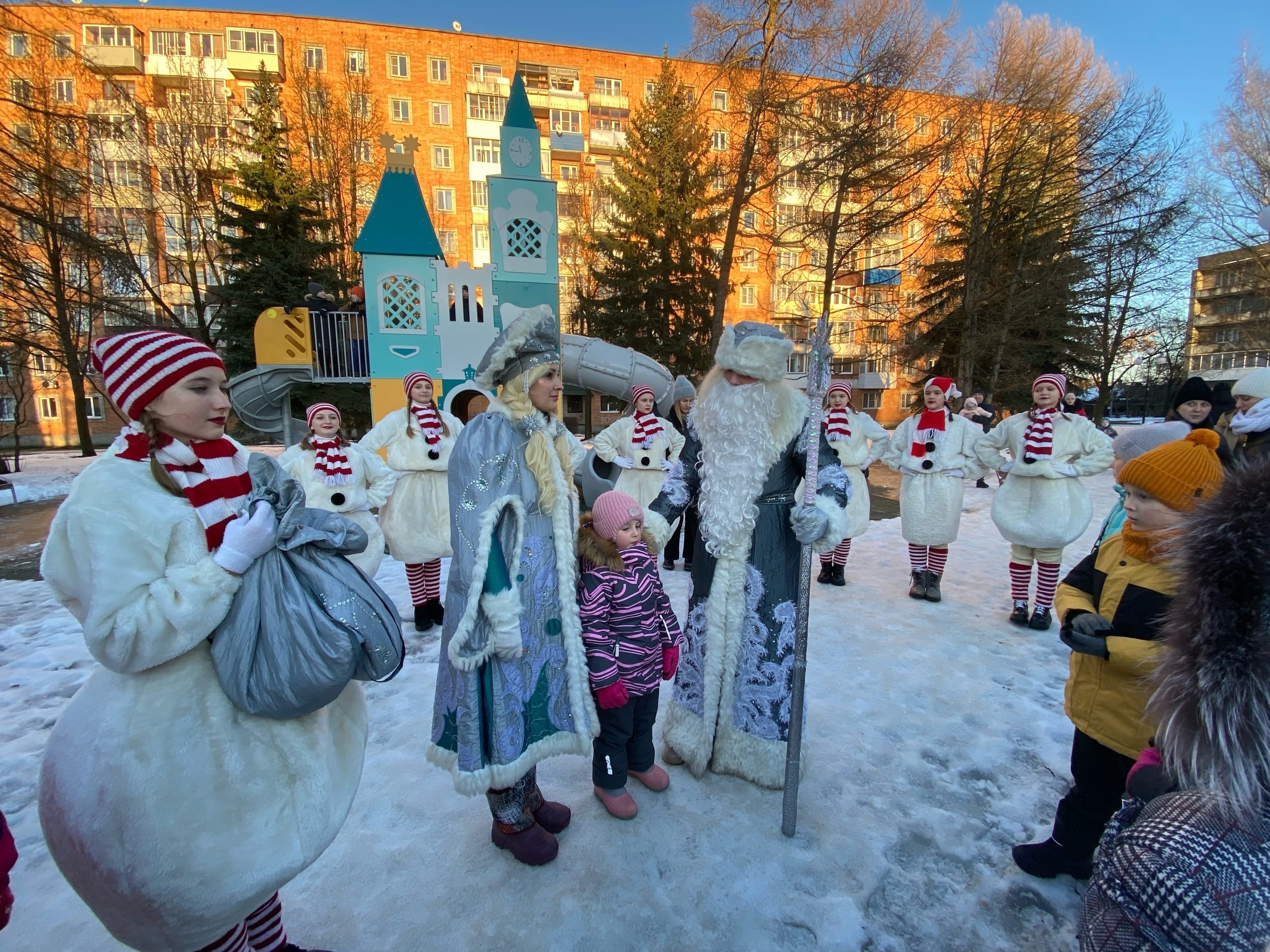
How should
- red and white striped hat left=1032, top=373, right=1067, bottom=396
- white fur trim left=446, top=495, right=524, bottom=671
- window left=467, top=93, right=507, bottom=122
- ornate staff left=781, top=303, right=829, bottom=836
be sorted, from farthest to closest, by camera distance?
A: window left=467, top=93, right=507, bottom=122, red and white striped hat left=1032, top=373, right=1067, bottom=396, ornate staff left=781, top=303, right=829, bottom=836, white fur trim left=446, top=495, right=524, bottom=671

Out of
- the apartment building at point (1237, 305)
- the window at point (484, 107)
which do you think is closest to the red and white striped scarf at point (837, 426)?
the apartment building at point (1237, 305)

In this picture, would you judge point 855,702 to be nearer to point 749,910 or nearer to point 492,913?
point 749,910

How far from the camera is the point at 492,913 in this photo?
208 centimetres

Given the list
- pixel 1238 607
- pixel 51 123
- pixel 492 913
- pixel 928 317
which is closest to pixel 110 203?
pixel 51 123

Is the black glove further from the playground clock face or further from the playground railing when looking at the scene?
the playground railing

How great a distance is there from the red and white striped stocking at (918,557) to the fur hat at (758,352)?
3.71 meters

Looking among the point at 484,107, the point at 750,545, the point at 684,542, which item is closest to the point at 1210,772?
the point at 750,545

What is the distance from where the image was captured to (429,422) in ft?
16.5

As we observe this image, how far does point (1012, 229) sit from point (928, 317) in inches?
123

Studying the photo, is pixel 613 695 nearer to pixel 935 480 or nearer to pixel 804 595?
pixel 804 595

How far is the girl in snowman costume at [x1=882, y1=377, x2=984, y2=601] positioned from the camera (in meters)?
5.32

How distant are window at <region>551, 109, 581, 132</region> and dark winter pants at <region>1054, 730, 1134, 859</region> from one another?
32565 millimetres

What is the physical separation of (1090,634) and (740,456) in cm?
140

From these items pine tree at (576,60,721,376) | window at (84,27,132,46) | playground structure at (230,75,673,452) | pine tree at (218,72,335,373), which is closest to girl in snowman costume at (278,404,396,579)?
playground structure at (230,75,673,452)
